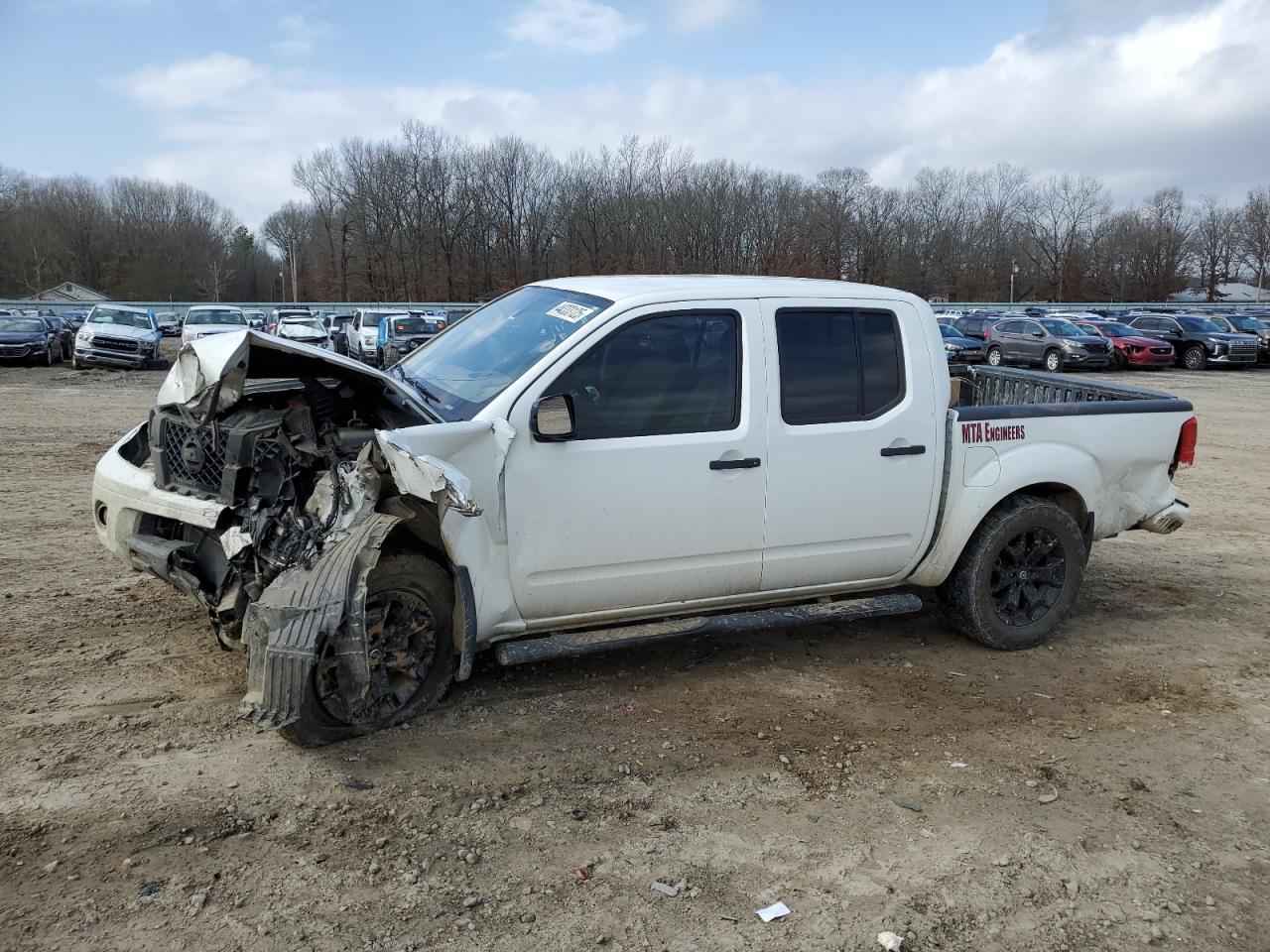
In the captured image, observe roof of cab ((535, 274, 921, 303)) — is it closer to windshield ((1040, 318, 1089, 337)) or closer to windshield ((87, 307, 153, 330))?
windshield ((87, 307, 153, 330))

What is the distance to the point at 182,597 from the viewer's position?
576 centimetres

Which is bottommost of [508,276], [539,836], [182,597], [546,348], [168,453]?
[539,836]

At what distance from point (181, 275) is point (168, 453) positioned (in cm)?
9066

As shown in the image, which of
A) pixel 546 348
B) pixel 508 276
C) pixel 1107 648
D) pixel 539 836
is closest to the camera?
pixel 539 836

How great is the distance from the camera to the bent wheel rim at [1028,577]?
5523 millimetres

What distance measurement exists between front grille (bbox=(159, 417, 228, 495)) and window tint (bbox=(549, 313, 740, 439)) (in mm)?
1491

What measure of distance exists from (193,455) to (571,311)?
1.81 m

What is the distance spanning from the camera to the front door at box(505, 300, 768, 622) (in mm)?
4305

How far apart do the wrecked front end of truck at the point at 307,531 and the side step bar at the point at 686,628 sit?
0.32 meters

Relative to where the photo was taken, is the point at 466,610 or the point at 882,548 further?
the point at 882,548

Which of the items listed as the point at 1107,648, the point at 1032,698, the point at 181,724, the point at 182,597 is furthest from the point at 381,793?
the point at 1107,648

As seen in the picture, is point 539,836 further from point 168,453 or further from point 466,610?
point 168,453

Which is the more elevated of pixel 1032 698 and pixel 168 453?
pixel 168 453

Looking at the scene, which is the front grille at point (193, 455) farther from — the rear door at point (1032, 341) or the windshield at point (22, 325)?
the rear door at point (1032, 341)
